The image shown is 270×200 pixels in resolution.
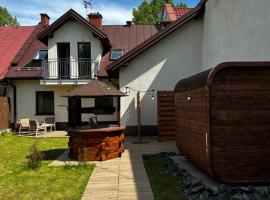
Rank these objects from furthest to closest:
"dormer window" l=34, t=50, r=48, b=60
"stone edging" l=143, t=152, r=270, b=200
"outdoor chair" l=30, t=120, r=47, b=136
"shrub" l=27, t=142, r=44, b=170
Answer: "dormer window" l=34, t=50, r=48, b=60, "outdoor chair" l=30, t=120, r=47, b=136, "shrub" l=27, t=142, r=44, b=170, "stone edging" l=143, t=152, r=270, b=200

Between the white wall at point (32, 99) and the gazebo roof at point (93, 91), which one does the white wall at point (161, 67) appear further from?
the gazebo roof at point (93, 91)

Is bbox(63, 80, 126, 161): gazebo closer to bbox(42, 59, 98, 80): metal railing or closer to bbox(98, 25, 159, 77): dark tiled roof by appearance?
bbox(42, 59, 98, 80): metal railing

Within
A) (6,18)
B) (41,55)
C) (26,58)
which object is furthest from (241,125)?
(6,18)

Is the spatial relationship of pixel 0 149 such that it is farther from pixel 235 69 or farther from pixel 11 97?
pixel 235 69

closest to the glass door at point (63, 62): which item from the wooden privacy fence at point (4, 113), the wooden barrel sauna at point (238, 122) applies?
the wooden privacy fence at point (4, 113)

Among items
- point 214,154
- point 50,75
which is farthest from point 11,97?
point 214,154

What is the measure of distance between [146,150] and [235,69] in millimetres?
7034

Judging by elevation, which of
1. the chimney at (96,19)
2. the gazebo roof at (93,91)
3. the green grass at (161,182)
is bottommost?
the green grass at (161,182)

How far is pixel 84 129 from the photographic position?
39.4 ft

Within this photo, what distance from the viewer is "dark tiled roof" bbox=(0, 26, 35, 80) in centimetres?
2414

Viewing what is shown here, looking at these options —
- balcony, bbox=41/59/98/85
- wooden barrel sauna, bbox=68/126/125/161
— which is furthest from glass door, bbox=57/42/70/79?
wooden barrel sauna, bbox=68/126/125/161

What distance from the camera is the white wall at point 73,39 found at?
2183 centimetres

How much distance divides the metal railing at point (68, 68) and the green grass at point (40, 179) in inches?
325

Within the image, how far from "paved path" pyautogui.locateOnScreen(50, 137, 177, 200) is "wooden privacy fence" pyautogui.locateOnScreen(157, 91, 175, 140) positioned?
3.44m
